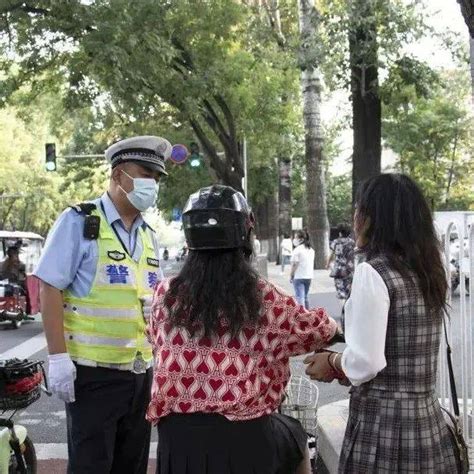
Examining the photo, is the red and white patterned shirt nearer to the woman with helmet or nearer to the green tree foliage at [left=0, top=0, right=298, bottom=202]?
the woman with helmet

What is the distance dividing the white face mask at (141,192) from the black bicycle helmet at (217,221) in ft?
3.11

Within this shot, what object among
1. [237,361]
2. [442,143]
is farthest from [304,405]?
[442,143]

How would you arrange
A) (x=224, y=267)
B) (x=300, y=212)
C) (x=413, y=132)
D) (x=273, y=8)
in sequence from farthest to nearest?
(x=300, y=212) → (x=413, y=132) → (x=273, y=8) → (x=224, y=267)

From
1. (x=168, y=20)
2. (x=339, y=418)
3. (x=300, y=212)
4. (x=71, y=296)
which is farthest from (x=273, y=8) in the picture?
(x=300, y=212)

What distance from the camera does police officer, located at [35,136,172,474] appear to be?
2.94 metres

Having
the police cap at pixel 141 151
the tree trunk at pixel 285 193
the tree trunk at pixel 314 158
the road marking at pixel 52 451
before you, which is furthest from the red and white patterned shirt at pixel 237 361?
the tree trunk at pixel 285 193

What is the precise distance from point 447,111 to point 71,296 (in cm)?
3113

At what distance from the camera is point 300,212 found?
53531 mm

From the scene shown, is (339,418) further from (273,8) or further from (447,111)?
(447,111)

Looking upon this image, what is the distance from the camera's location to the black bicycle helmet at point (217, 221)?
86.4 inches

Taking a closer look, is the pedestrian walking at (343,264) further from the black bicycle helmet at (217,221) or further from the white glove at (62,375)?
the black bicycle helmet at (217,221)

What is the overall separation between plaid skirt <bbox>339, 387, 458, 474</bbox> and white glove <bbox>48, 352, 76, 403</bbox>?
1149 millimetres

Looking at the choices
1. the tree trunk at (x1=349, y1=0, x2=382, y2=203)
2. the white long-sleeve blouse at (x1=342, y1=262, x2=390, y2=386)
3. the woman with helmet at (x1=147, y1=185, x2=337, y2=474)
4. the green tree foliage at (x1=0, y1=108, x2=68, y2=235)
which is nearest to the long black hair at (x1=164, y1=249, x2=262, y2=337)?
the woman with helmet at (x1=147, y1=185, x2=337, y2=474)

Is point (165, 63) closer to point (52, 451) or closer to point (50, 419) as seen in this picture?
point (50, 419)
